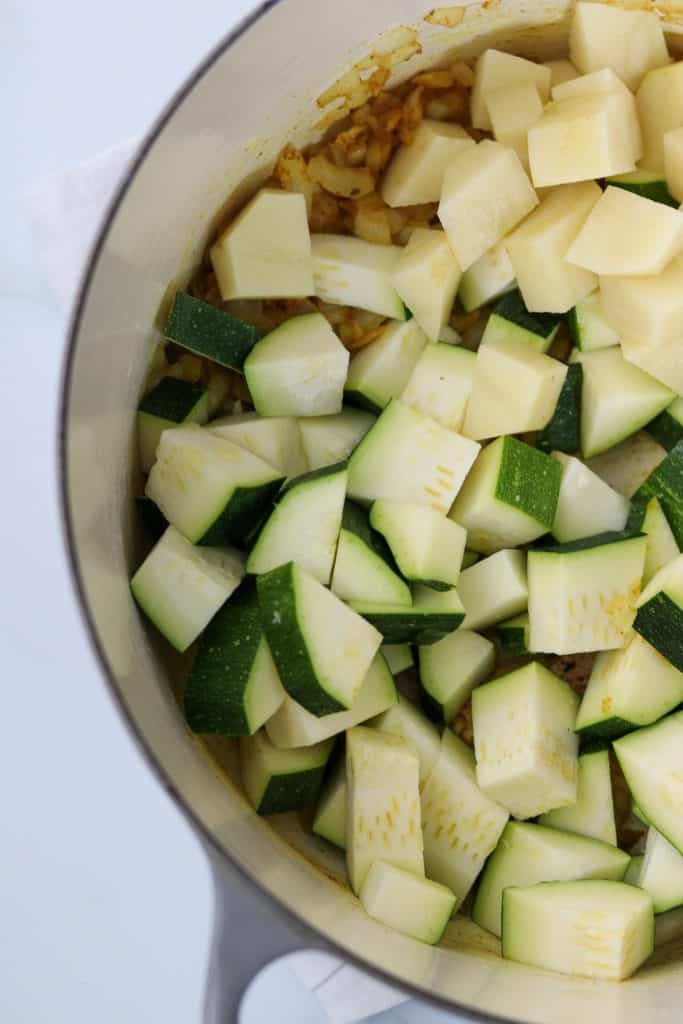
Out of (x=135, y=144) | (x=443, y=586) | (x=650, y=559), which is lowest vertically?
(x=650, y=559)

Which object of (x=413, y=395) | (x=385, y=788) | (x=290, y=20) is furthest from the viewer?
(x=413, y=395)

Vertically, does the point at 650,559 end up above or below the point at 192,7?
below

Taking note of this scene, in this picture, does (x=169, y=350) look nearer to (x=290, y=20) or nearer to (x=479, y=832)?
(x=290, y=20)

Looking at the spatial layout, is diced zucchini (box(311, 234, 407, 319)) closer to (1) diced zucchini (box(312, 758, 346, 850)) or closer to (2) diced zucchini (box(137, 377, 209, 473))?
(2) diced zucchini (box(137, 377, 209, 473))

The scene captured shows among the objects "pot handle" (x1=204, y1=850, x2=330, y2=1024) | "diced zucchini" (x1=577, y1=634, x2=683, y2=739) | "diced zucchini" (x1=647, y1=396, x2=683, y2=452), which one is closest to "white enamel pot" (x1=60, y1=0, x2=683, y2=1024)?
"pot handle" (x1=204, y1=850, x2=330, y2=1024)

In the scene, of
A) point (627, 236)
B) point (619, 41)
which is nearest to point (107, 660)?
point (627, 236)

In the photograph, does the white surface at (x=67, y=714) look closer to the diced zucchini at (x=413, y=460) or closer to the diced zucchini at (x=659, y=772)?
the diced zucchini at (x=413, y=460)

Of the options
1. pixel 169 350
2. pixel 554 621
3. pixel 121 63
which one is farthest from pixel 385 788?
pixel 121 63
